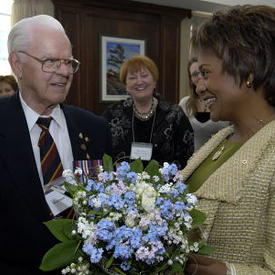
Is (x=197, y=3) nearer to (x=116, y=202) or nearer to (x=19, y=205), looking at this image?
(x=19, y=205)

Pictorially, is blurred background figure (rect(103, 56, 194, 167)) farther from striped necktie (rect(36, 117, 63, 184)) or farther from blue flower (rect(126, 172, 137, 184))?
blue flower (rect(126, 172, 137, 184))

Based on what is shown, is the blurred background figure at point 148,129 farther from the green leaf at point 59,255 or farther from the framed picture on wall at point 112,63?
the framed picture on wall at point 112,63

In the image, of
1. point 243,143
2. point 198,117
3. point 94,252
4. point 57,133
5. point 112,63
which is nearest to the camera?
point 94,252

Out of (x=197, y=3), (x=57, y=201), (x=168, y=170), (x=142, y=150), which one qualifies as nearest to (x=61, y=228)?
(x=168, y=170)

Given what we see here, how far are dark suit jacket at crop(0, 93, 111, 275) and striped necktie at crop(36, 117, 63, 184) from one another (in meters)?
0.06

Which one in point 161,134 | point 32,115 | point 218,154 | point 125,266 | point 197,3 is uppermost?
point 197,3

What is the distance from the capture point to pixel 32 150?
1557 mm

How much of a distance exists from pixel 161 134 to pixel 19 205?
1899 millimetres

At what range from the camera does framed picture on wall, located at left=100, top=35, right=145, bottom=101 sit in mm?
6254

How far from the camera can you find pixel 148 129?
3289 mm

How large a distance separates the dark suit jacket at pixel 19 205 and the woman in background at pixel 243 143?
644mm

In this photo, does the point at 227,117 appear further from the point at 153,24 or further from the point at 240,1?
the point at 240,1

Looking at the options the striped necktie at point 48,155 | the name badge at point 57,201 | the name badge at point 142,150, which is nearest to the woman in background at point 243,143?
the name badge at point 57,201

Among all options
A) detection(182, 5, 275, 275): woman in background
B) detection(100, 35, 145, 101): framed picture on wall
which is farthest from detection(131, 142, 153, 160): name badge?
detection(100, 35, 145, 101): framed picture on wall
